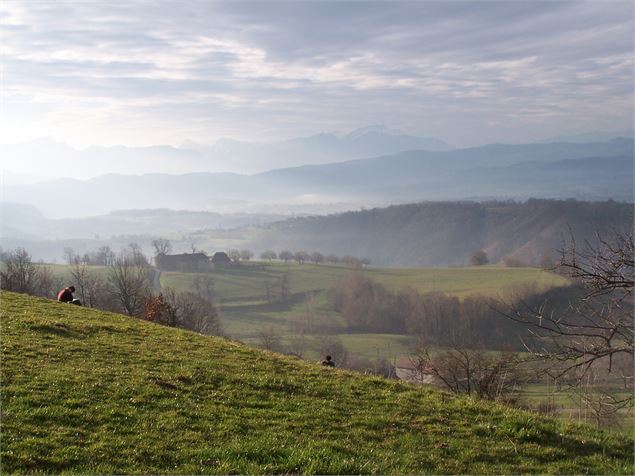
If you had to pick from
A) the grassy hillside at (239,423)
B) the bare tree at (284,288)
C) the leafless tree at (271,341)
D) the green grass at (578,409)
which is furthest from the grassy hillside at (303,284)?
the grassy hillside at (239,423)

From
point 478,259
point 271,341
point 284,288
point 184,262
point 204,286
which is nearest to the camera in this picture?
point 271,341

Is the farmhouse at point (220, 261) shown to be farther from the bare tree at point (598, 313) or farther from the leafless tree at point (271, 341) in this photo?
the bare tree at point (598, 313)

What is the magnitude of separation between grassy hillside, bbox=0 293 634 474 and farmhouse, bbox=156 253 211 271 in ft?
437

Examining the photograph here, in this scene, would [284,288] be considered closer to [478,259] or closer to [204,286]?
[204,286]

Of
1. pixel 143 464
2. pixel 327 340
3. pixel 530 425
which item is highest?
pixel 143 464

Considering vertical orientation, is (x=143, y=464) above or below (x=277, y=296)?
above

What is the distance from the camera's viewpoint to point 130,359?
623 inches

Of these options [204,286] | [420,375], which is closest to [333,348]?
[204,286]

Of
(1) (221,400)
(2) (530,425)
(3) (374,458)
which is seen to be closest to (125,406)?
(1) (221,400)

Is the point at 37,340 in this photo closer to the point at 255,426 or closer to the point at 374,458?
the point at 255,426

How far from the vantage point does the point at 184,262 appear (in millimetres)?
151125

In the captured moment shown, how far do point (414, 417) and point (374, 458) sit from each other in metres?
3.38

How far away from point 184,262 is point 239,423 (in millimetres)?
144938

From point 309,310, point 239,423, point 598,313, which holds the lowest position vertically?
point 309,310
